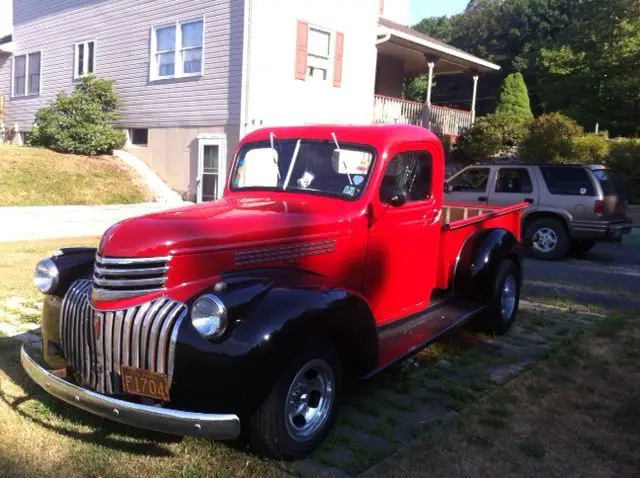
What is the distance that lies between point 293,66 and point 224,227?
44.1 feet

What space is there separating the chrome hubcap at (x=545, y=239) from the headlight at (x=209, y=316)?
356 inches

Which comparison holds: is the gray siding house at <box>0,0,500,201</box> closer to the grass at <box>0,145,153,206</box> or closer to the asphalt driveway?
the grass at <box>0,145,153,206</box>

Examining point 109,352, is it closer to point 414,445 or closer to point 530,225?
point 414,445

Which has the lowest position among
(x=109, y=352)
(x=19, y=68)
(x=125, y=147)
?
(x=109, y=352)

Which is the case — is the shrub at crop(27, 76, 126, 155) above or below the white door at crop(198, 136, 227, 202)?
above

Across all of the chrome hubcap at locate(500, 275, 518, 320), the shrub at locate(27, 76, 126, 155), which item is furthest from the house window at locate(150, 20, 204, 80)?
the chrome hubcap at locate(500, 275, 518, 320)

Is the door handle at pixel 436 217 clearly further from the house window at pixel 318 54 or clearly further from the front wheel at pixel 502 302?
the house window at pixel 318 54

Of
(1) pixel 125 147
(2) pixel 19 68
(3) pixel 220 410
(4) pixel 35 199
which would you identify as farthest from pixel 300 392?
(2) pixel 19 68

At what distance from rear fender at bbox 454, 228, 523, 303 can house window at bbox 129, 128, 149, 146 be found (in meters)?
14.7

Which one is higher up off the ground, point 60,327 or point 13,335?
point 60,327

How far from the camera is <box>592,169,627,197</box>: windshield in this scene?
10.7 m

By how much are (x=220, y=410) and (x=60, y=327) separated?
4.19ft

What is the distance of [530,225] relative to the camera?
36.5 feet

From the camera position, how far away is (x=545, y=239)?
1101cm
